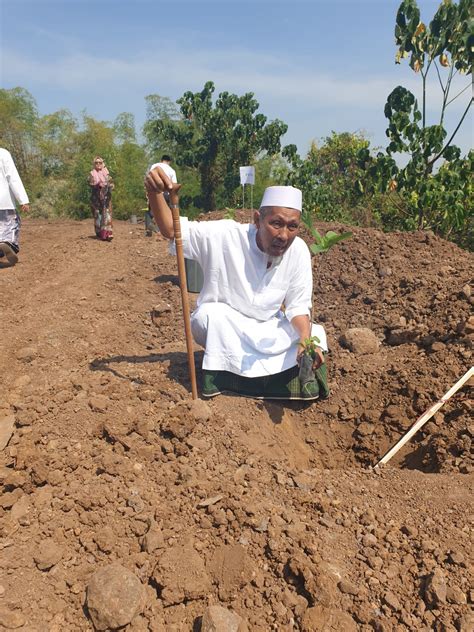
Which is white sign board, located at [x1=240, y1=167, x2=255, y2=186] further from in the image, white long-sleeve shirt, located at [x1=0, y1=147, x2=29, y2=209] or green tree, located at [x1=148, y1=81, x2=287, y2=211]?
green tree, located at [x1=148, y1=81, x2=287, y2=211]

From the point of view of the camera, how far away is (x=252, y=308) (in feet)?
10.6

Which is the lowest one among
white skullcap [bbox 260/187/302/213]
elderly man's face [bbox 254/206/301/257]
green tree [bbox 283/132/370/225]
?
green tree [bbox 283/132/370/225]

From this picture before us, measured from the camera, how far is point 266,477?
2518 millimetres

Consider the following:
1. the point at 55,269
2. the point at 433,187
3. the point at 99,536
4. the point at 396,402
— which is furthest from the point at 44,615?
the point at 433,187

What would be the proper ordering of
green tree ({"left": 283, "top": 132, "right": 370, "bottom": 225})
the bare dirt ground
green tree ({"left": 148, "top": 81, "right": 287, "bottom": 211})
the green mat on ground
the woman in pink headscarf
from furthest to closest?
green tree ({"left": 148, "top": 81, "right": 287, "bottom": 211})
green tree ({"left": 283, "top": 132, "right": 370, "bottom": 225})
the woman in pink headscarf
the green mat on ground
the bare dirt ground

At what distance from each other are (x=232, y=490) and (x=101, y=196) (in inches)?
302

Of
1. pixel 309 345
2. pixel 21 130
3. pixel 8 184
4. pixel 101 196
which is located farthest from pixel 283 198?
pixel 21 130

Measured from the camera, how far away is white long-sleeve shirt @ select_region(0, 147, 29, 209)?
6.79 m

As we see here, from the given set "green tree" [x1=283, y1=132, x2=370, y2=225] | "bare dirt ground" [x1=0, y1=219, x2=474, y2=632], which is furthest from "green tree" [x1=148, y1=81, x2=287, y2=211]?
"bare dirt ground" [x1=0, y1=219, x2=474, y2=632]

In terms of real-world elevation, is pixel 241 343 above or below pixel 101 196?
above

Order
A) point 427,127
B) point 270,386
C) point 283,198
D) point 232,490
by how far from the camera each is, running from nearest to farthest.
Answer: point 232,490
point 283,198
point 270,386
point 427,127

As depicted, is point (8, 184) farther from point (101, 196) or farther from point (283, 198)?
point (283, 198)

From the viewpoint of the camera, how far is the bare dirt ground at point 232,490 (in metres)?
1.86

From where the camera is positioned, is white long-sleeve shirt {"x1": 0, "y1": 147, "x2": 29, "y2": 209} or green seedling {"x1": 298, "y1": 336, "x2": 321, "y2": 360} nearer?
green seedling {"x1": 298, "y1": 336, "x2": 321, "y2": 360}
